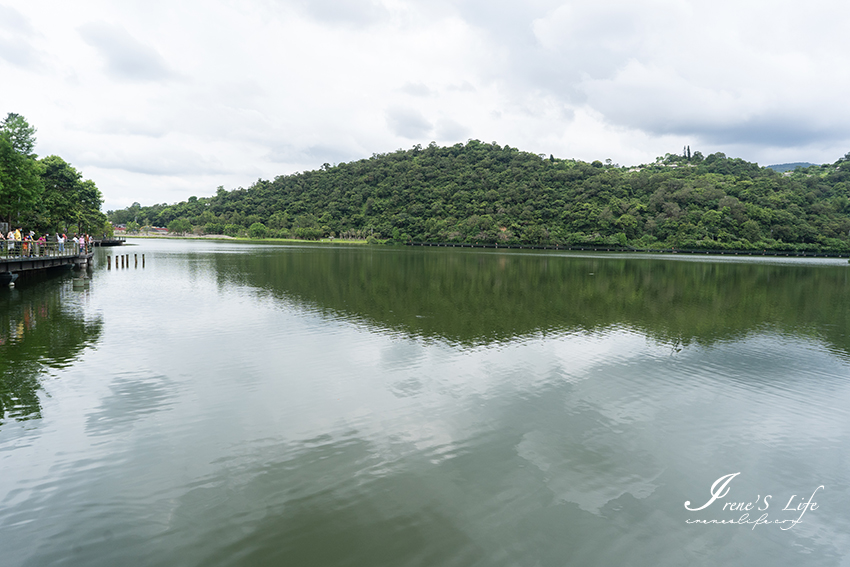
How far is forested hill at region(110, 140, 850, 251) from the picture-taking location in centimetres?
9425

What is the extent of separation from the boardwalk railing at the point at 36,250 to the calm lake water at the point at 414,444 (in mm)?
11598

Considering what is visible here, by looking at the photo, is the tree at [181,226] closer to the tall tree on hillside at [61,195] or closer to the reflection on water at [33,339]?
the tall tree on hillside at [61,195]

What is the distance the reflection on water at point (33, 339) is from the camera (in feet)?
29.0

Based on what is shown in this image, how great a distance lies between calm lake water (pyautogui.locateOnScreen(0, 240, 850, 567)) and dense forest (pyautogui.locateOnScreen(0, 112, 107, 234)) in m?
21.5

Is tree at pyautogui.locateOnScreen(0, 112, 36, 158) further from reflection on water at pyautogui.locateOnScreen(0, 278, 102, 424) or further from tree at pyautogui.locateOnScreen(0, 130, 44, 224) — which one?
reflection on water at pyautogui.locateOnScreen(0, 278, 102, 424)

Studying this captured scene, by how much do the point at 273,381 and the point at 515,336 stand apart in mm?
8005

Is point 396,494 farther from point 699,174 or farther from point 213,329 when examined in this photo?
point 699,174

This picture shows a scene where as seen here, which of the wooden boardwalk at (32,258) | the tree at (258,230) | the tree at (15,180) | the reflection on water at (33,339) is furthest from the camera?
the tree at (258,230)

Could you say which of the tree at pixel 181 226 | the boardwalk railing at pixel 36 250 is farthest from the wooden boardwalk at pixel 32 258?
the tree at pixel 181 226

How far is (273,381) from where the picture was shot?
400 inches

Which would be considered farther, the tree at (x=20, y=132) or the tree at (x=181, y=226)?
the tree at (x=181, y=226)

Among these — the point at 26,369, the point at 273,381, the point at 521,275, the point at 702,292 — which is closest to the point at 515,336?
the point at 273,381

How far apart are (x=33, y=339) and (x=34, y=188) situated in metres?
27.8

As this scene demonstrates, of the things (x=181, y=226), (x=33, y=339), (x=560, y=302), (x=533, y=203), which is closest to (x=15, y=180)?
(x=33, y=339)
